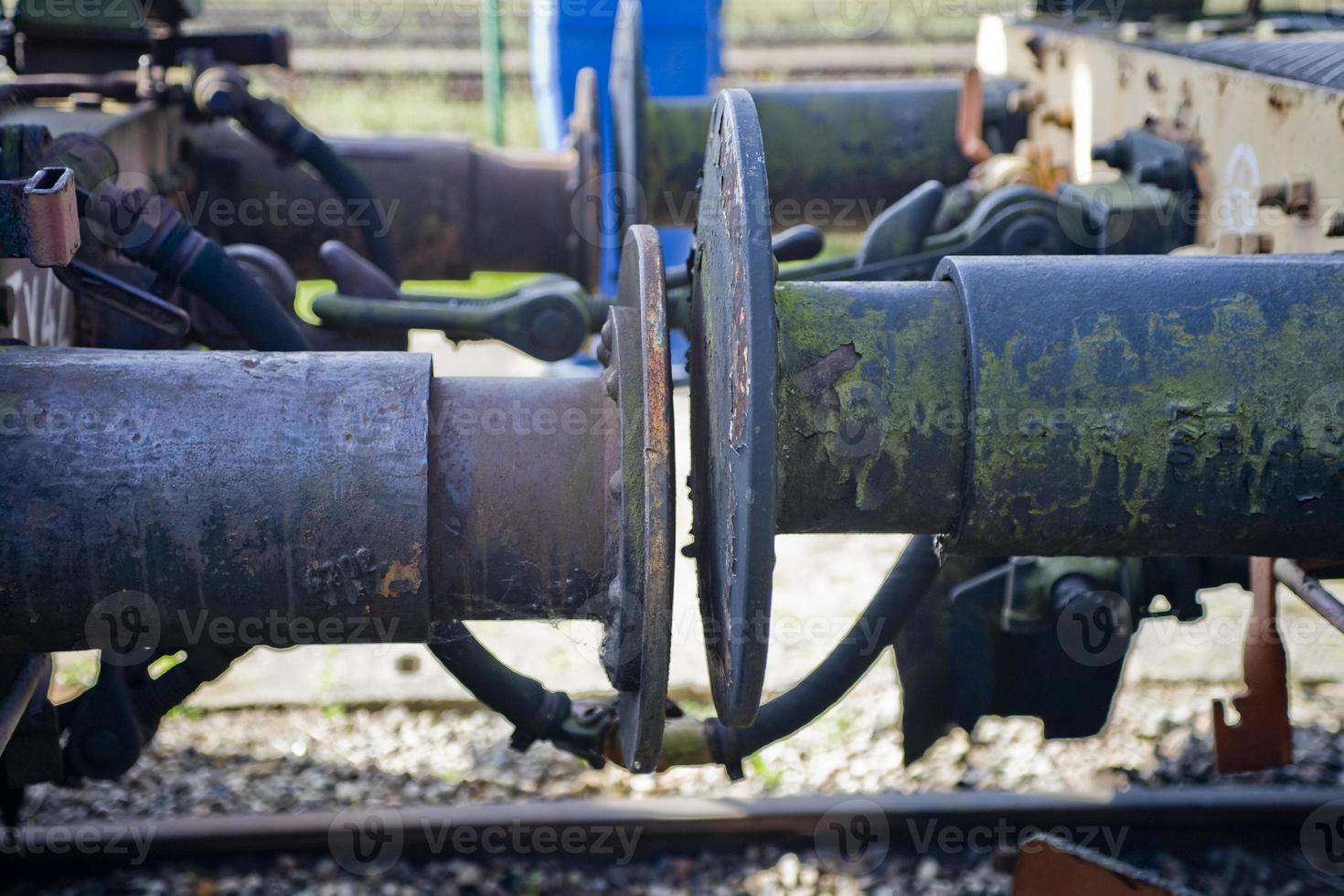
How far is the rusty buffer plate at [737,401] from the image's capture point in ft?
3.82

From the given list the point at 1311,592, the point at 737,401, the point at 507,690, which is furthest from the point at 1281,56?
the point at 507,690

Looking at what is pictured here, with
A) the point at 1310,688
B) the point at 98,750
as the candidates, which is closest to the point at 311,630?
the point at 98,750

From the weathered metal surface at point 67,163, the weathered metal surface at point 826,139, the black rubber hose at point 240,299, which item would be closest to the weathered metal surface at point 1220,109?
the weathered metal surface at point 826,139

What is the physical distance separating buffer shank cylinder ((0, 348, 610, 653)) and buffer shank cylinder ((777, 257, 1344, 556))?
1.03 ft

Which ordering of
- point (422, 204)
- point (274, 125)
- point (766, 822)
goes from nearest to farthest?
point (274, 125), point (766, 822), point (422, 204)

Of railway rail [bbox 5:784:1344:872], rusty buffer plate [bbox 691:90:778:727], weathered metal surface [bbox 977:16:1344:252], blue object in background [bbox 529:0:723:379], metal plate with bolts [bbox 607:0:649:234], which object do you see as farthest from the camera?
blue object in background [bbox 529:0:723:379]

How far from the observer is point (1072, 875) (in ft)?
6.93

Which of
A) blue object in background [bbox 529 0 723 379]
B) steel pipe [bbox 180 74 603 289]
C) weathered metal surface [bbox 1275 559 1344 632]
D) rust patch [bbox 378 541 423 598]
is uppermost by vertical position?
blue object in background [bbox 529 0 723 379]

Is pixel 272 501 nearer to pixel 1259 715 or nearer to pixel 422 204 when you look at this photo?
pixel 1259 715

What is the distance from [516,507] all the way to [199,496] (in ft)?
1.10

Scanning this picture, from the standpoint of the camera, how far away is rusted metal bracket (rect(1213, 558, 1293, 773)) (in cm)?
225

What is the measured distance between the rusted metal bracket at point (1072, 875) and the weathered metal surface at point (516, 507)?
108 centimetres

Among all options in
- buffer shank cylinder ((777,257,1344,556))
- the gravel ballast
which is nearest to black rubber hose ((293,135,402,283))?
the gravel ballast

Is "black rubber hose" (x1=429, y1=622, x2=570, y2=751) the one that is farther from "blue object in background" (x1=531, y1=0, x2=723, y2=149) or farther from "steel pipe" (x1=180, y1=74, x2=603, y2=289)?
"blue object in background" (x1=531, y1=0, x2=723, y2=149)
